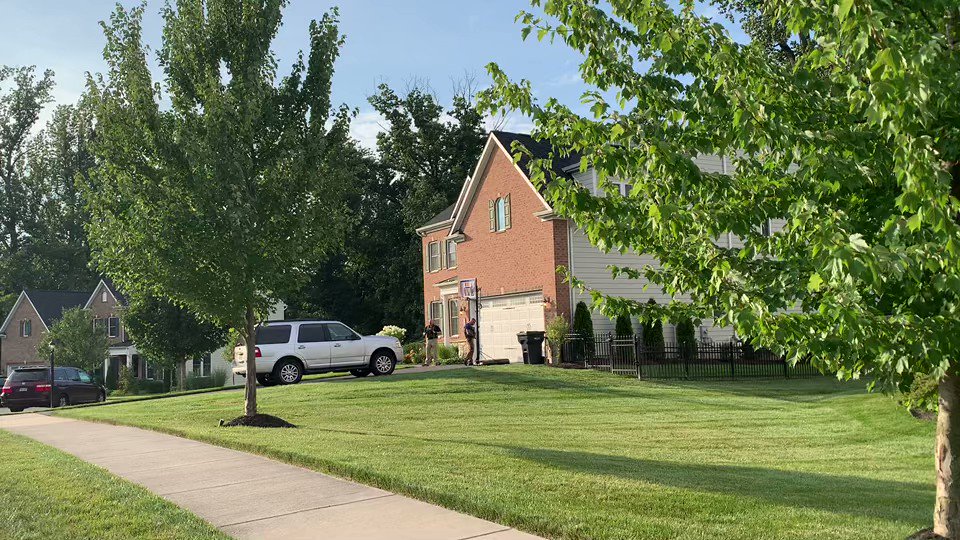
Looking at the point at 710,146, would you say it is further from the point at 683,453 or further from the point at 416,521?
the point at 683,453

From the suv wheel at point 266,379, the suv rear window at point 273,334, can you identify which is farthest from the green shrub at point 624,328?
the suv wheel at point 266,379

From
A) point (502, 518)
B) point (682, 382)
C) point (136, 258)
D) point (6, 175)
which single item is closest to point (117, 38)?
point (136, 258)

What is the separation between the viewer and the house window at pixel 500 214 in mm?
31953

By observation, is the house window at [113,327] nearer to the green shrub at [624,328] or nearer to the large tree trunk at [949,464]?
the green shrub at [624,328]

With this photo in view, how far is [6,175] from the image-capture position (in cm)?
7394

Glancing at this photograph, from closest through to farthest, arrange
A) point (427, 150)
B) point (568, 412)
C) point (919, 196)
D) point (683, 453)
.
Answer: point (919, 196), point (683, 453), point (568, 412), point (427, 150)

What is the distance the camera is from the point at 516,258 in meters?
31.4

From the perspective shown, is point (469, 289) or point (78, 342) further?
point (78, 342)

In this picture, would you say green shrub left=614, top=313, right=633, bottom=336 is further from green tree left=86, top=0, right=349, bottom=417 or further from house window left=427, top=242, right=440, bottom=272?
green tree left=86, top=0, right=349, bottom=417

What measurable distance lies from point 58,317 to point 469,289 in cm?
4258

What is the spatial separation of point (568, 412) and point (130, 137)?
10.4 m

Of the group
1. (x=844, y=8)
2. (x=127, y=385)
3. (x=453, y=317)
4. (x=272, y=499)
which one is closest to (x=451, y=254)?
(x=453, y=317)

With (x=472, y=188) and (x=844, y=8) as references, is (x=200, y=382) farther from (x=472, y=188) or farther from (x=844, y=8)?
(x=844, y=8)

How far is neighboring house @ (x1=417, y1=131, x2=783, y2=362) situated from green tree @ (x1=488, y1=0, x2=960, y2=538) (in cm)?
2175
